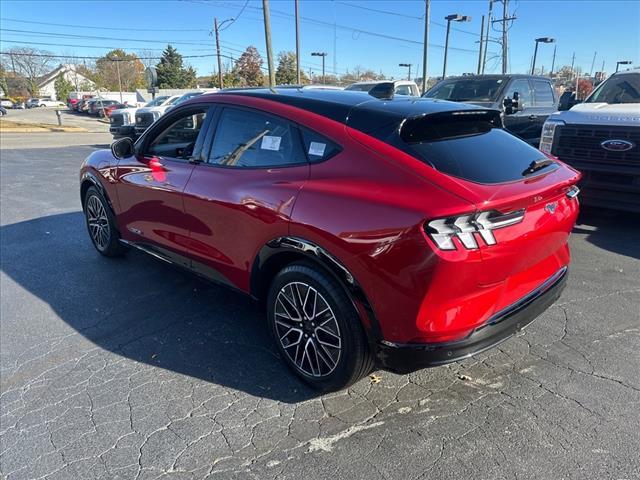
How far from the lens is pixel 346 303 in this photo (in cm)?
247

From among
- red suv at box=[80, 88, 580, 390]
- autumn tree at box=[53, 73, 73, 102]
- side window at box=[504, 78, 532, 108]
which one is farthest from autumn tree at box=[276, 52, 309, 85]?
red suv at box=[80, 88, 580, 390]

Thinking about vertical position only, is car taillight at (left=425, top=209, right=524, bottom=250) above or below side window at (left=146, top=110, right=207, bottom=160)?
below

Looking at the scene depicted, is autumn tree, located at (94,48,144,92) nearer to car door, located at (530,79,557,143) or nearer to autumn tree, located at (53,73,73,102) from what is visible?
autumn tree, located at (53,73,73,102)

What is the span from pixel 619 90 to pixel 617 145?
172cm

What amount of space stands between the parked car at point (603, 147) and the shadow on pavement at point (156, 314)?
4463 millimetres

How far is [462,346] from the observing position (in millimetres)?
2270

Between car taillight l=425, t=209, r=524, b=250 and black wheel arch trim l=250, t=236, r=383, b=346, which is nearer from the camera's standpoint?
car taillight l=425, t=209, r=524, b=250

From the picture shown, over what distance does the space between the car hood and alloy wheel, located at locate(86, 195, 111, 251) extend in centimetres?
566

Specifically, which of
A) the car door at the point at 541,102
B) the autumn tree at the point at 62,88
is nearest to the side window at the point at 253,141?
the car door at the point at 541,102

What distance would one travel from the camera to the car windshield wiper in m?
2.64

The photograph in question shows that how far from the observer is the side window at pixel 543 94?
379 inches

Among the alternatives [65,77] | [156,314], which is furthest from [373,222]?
[65,77]

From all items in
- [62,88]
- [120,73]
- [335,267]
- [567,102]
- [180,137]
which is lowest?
[335,267]

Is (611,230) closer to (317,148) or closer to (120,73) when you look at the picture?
(317,148)
